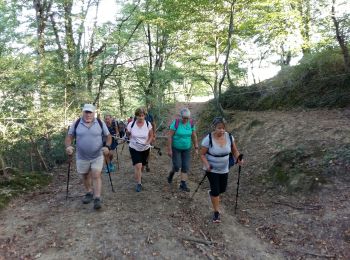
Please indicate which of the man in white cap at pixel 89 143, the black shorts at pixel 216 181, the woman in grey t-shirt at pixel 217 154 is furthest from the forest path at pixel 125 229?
the woman in grey t-shirt at pixel 217 154

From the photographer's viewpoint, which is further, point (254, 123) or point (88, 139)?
point (254, 123)

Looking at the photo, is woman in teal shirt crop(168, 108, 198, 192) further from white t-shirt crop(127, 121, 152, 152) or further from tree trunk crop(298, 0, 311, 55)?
tree trunk crop(298, 0, 311, 55)

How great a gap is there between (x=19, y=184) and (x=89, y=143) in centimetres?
303

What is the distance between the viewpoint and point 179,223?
19.8 feet

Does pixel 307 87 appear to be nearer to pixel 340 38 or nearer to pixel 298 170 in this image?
pixel 340 38

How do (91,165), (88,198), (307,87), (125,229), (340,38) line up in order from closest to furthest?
(125,229), (91,165), (88,198), (340,38), (307,87)

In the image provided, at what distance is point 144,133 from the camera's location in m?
7.55

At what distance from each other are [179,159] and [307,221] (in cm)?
308

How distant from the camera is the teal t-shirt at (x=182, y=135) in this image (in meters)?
7.61

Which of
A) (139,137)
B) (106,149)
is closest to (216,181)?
(106,149)

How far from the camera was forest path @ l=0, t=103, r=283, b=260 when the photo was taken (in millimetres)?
4906

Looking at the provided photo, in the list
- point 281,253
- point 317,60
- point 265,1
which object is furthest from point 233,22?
point 281,253

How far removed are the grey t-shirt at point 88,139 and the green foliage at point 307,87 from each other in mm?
8265

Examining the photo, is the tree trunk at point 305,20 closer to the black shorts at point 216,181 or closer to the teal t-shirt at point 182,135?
the teal t-shirt at point 182,135
